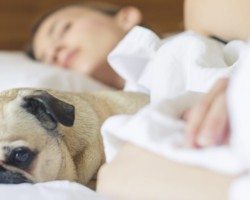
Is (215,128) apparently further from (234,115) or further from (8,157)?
(8,157)

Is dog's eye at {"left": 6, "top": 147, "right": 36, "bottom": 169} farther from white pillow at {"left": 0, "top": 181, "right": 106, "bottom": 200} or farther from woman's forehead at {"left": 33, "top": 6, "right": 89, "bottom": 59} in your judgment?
woman's forehead at {"left": 33, "top": 6, "right": 89, "bottom": 59}

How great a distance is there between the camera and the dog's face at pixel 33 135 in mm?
1116

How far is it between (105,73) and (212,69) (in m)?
0.81

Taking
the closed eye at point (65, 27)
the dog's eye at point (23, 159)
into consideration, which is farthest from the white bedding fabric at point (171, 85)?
the closed eye at point (65, 27)

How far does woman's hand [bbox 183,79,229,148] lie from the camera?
66 centimetres

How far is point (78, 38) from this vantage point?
1865 mm

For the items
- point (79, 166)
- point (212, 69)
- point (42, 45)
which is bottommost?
point (42, 45)

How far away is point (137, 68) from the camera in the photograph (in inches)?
50.3

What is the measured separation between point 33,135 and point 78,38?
2.47ft

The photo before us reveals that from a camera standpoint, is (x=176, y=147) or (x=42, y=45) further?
(x=42, y=45)

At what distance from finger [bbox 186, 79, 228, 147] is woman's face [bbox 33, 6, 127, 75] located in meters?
1.12

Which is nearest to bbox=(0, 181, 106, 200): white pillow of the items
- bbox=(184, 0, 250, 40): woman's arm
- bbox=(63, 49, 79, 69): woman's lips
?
bbox=(184, 0, 250, 40): woman's arm

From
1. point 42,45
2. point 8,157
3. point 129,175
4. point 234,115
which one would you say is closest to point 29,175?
point 8,157

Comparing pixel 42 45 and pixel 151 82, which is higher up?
pixel 151 82
